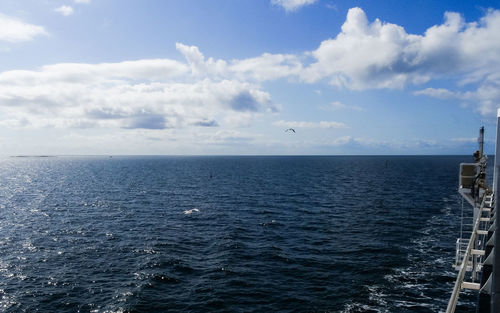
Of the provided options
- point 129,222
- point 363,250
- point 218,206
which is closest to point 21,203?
point 129,222

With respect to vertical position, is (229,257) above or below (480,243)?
below

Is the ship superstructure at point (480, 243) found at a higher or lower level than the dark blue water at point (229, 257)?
higher

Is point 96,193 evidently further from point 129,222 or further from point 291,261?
point 291,261

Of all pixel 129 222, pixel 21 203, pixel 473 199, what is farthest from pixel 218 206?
pixel 473 199

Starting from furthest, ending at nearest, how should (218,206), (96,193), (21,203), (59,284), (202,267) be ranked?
(96,193) < (21,203) < (218,206) < (202,267) < (59,284)

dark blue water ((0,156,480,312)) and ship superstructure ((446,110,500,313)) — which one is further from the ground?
ship superstructure ((446,110,500,313))

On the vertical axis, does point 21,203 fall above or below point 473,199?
below

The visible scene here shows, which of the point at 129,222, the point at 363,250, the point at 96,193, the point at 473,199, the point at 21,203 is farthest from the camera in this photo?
the point at 96,193

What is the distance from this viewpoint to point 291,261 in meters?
40.5

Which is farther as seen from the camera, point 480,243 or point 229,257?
point 229,257

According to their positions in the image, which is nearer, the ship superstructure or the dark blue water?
the ship superstructure

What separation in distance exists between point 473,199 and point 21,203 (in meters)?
96.7

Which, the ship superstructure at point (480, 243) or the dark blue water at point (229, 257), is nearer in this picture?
the ship superstructure at point (480, 243)

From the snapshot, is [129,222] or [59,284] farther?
[129,222]
